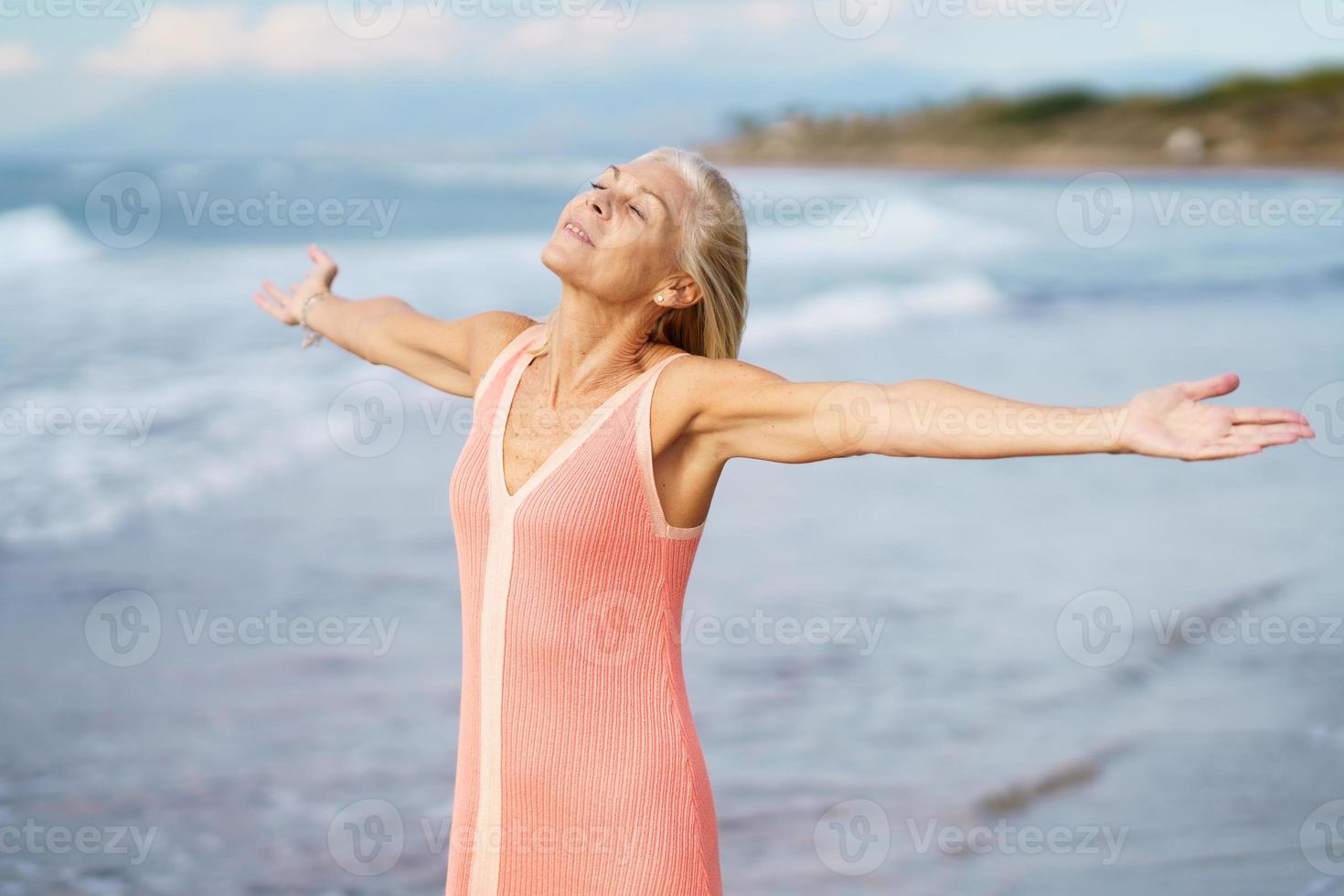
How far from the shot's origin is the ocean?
143 inches

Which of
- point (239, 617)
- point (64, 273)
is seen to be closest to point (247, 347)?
point (64, 273)

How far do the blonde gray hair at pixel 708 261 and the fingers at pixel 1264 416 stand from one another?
26.7 inches

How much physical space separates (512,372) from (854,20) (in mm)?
18656

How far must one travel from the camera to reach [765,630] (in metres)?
5.08
